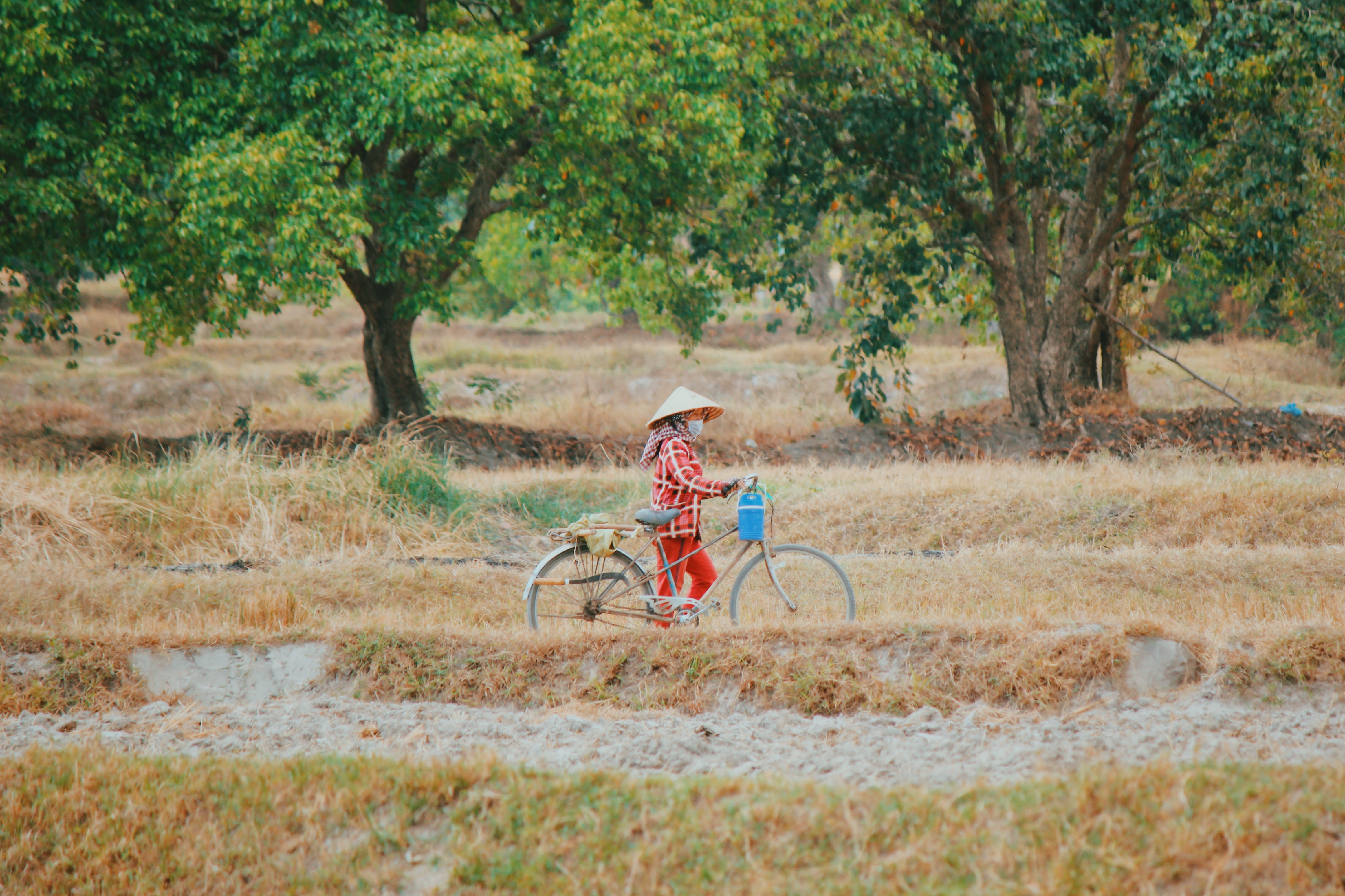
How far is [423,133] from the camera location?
41.0 feet

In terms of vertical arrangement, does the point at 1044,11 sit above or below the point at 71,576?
above

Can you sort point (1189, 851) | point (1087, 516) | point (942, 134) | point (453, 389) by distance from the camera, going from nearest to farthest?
point (1189, 851) → point (1087, 516) → point (942, 134) → point (453, 389)

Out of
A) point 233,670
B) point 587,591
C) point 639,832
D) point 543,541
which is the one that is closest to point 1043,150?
point 543,541

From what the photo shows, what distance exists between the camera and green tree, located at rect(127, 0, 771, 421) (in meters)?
11.5

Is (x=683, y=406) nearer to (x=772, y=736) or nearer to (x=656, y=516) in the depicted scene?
→ (x=656, y=516)

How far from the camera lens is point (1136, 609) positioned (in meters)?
7.30

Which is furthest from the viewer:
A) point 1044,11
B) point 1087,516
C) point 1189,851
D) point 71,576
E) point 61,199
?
point 1044,11

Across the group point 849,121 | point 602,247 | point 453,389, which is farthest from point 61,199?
point 453,389

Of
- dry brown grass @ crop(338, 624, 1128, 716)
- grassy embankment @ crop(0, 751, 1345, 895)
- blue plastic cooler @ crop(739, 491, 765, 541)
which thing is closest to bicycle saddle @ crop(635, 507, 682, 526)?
blue plastic cooler @ crop(739, 491, 765, 541)

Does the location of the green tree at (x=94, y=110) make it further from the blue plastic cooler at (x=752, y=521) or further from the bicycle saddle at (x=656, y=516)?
the blue plastic cooler at (x=752, y=521)

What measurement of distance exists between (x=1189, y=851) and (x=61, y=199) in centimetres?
1223

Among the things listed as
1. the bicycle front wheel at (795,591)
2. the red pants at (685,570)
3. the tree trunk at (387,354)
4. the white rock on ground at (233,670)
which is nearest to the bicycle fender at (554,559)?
the red pants at (685,570)

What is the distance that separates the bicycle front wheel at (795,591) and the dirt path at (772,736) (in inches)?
40.8

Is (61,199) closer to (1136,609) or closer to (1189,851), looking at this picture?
(1136,609)
